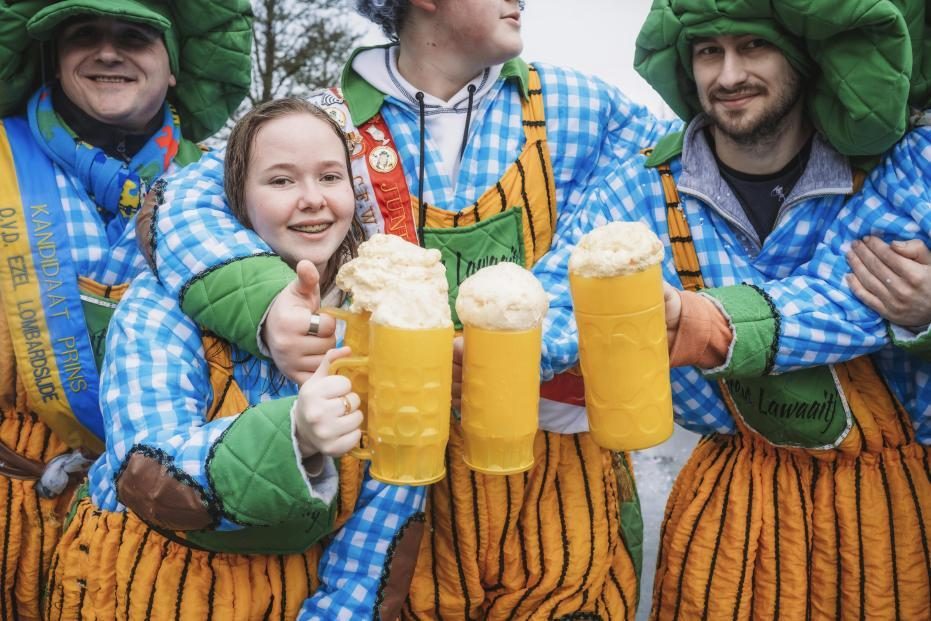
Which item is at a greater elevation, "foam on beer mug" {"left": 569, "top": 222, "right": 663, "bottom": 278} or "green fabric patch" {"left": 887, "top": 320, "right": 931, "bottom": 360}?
"foam on beer mug" {"left": 569, "top": 222, "right": 663, "bottom": 278}

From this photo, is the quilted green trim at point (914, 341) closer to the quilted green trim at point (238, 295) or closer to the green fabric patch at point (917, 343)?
the green fabric patch at point (917, 343)

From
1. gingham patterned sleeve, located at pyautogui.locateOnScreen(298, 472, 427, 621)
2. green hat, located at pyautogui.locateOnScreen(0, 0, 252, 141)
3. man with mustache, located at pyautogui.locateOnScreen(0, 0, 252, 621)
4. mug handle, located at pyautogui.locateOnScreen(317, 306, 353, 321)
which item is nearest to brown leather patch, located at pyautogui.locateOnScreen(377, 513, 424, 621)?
gingham patterned sleeve, located at pyautogui.locateOnScreen(298, 472, 427, 621)

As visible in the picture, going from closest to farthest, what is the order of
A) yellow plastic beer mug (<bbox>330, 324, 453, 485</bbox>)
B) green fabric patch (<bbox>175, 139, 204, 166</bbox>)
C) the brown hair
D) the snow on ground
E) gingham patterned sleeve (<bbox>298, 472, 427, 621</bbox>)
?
yellow plastic beer mug (<bbox>330, 324, 453, 485</bbox>)
gingham patterned sleeve (<bbox>298, 472, 427, 621</bbox>)
the brown hair
green fabric patch (<bbox>175, 139, 204, 166</bbox>)
the snow on ground

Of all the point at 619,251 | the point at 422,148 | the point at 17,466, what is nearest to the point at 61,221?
the point at 17,466

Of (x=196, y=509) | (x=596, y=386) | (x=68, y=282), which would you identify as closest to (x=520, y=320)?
(x=596, y=386)

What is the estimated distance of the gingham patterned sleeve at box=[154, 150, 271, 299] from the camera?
68.2 inches

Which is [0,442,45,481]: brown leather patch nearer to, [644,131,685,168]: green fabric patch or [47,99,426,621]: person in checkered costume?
[47,99,426,621]: person in checkered costume

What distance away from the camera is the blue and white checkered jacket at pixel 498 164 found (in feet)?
5.85

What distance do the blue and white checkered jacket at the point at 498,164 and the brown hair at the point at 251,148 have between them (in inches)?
1.5

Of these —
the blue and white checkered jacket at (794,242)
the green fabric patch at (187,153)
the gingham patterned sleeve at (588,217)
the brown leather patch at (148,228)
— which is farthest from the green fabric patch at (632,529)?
the green fabric patch at (187,153)

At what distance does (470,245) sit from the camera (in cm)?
205

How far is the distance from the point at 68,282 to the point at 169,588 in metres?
0.94

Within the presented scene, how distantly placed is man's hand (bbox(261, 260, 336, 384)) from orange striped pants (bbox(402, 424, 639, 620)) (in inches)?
21.6

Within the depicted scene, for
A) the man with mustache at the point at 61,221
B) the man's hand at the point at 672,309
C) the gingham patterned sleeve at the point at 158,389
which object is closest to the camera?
the gingham patterned sleeve at the point at 158,389
